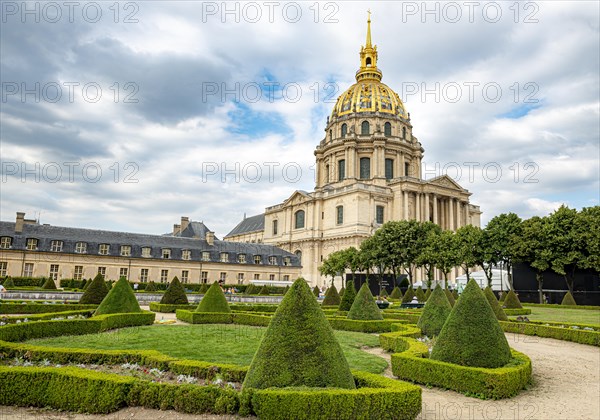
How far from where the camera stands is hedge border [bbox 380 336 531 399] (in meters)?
8.80

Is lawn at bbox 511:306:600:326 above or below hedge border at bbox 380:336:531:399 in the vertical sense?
above

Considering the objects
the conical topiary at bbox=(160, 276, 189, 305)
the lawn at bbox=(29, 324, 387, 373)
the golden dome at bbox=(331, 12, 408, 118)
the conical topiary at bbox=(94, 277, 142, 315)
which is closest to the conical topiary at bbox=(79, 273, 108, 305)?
the conical topiary at bbox=(160, 276, 189, 305)

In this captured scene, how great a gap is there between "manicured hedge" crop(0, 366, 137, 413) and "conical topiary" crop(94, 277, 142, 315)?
11.2 metres

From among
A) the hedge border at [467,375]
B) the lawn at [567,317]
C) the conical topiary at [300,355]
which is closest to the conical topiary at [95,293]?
the hedge border at [467,375]

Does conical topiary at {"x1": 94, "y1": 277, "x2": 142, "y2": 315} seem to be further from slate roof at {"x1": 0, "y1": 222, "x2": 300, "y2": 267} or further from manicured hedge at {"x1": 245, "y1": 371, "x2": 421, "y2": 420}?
slate roof at {"x1": 0, "y1": 222, "x2": 300, "y2": 267}

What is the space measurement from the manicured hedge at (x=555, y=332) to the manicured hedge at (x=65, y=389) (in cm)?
1656

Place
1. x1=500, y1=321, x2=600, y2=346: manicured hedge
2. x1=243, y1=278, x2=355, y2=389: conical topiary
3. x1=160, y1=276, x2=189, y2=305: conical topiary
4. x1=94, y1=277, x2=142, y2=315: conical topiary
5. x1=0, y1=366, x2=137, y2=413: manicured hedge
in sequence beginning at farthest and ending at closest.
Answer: x1=160, y1=276, x2=189, y2=305: conical topiary
x1=94, y1=277, x2=142, y2=315: conical topiary
x1=500, y1=321, x2=600, y2=346: manicured hedge
x1=0, y1=366, x2=137, y2=413: manicured hedge
x1=243, y1=278, x2=355, y2=389: conical topiary

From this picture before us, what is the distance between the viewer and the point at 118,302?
18641 millimetres

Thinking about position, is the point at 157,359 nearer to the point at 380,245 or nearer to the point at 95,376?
the point at 95,376

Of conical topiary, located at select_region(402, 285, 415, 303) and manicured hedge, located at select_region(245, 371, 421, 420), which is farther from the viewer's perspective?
conical topiary, located at select_region(402, 285, 415, 303)

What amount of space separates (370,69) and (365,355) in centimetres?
8049

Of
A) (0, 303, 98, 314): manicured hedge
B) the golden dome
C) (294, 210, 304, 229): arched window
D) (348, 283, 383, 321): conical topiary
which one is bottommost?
(0, 303, 98, 314): manicured hedge

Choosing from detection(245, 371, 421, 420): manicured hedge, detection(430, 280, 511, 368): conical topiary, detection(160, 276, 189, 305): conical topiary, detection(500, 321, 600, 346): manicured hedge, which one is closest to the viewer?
detection(245, 371, 421, 420): manicured hedge

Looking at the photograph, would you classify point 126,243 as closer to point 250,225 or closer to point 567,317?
point 567,317
